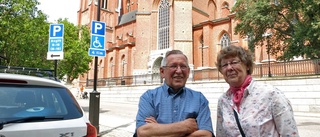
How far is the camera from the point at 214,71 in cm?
2000

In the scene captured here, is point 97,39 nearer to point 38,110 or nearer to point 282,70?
point 38,110

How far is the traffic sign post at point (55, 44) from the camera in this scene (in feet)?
20.3

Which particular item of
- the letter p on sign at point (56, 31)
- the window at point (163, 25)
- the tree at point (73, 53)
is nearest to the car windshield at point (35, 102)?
the letter p on sign at point (56, 31)

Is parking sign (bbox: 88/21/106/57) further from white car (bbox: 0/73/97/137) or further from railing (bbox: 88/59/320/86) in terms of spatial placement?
railing (bbox: 88/59/320/86)

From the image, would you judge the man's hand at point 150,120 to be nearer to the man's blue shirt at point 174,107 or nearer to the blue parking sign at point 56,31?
the man's blue shirt at point 174,107

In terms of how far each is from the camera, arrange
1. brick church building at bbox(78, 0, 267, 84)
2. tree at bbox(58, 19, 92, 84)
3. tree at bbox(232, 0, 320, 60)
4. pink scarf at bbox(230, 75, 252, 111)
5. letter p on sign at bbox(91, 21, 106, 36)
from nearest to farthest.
A: 1. pink scarf at bbox(230, 75, 252, 111)
2. letter p on sign at bbox(91, 21, 106, 36)
3. tree at bbox(232, 0, 320, 60)
4. tree at bbox(58, 19, 92, 84)
5. brick church building at bbox(78, 0, 267, 84)

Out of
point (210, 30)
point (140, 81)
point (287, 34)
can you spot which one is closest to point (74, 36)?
point (140, 81)

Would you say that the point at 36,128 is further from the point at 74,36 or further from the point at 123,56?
the point at 123,56

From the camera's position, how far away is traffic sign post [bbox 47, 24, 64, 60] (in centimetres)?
620

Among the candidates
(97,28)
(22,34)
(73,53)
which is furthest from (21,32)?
(73,53)

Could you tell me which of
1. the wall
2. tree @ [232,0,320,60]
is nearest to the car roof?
the wall

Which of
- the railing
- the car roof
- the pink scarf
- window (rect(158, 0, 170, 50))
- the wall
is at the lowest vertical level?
the wall

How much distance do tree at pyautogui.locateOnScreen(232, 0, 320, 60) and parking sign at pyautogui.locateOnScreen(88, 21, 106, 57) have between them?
38.3 ft

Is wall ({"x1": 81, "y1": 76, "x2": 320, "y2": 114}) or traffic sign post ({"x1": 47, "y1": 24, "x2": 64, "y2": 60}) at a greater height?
traffic sign post ({"x1": 47, "y1": 24, "x2": 64, "y2": 60})
